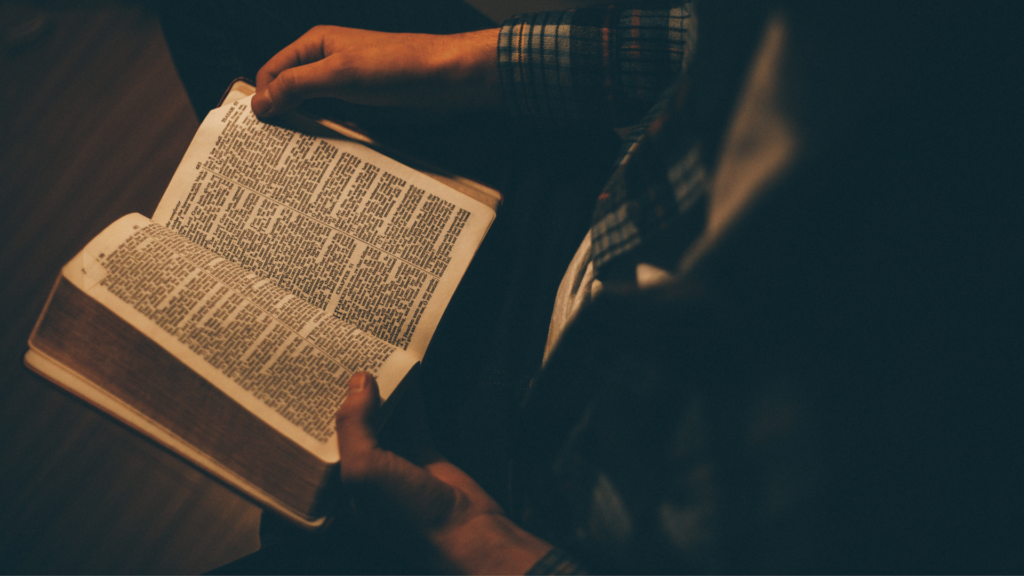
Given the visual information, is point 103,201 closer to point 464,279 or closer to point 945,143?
point 464,279

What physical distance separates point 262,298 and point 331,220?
0.11 metres

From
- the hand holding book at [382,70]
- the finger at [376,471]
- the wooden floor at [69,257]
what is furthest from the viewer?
the wooden floor at [69,257]

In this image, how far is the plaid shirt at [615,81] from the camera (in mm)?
354

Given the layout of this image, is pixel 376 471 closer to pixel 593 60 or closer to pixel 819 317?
pixel 819 317

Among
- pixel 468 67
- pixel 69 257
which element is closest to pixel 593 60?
pixel 468 67

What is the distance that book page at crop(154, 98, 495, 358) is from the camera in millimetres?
463

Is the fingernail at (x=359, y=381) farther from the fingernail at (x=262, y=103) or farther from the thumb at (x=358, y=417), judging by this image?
the fingernail at (x=262, y=103)

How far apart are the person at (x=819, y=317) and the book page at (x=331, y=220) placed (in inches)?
7.8

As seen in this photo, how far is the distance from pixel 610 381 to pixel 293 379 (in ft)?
1.01

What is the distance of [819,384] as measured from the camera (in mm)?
269

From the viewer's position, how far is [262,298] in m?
0.45

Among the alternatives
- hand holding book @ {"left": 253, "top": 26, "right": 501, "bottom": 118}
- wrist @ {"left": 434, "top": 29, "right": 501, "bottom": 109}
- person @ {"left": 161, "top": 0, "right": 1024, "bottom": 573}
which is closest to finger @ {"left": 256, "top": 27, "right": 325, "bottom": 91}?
hand holding book @ {"left": 253, "top": 26, "right": 501, "bottom": 118}

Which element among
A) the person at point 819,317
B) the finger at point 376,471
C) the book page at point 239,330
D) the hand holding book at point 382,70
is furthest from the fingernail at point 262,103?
the person at point 819,317

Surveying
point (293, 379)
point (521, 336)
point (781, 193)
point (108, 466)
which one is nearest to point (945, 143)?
point (781, 193)
